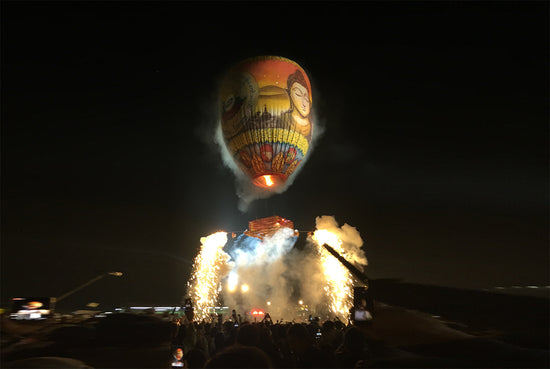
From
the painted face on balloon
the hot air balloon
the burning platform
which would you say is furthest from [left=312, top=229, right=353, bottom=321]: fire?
the painted face on balloon

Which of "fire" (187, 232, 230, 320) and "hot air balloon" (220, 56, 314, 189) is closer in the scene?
"hot air balloon" (220, 56, 314, 189)

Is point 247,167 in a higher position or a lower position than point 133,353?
higher

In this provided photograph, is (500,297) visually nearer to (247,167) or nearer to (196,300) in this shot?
(247,167)

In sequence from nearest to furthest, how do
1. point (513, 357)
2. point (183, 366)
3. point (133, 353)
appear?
point (513, 357) < point (183, 366) < point (133, 353)

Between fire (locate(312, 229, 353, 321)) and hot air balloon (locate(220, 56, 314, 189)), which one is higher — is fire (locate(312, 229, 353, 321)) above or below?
below

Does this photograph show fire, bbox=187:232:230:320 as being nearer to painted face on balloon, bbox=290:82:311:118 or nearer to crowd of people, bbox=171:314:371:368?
painted face on balloon, bbox=290:82:311:118

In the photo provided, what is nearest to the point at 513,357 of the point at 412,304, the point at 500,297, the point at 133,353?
the point at 133,353

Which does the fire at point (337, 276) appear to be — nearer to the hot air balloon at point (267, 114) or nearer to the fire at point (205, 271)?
the hot air balloon at point (267, 114)

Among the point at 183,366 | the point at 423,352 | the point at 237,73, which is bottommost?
the point at 183,366

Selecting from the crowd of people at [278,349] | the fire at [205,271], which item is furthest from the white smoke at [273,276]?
the crowd of people at [278,349]
